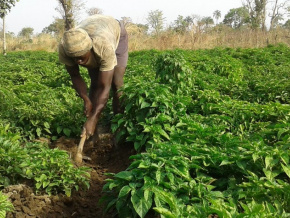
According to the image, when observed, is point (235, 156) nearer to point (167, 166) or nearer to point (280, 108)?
point (167, 166)

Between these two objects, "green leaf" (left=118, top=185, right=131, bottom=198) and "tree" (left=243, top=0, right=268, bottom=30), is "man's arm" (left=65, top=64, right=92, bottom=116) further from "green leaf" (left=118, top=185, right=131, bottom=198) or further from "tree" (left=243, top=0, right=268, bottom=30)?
"tree" (left=243, top=0, right=268, bottom=30)

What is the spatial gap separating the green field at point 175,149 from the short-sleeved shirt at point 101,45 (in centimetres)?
63

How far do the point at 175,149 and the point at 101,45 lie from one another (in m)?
1.53

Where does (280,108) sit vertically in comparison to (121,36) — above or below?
below

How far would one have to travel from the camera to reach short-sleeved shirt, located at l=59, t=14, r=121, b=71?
3438 mm

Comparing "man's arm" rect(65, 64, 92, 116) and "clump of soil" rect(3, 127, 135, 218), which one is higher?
"man's arm" rect(65, 64, 92, 116)

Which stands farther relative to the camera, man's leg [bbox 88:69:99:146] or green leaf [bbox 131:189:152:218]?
man's leg [bbox 88:69:99:146]

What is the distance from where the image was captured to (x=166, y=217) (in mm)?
1780

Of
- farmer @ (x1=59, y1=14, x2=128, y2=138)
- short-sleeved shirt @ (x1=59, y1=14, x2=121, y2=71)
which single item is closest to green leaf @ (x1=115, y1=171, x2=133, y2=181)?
farmer @ (x1=59, y1=14, x2=128, y2=138)

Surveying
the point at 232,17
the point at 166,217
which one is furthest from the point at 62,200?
the point at 232,17

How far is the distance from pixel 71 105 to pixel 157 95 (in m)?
1.49

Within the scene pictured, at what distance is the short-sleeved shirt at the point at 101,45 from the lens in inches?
135

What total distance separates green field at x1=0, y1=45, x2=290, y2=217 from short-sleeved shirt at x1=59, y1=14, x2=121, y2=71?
628mm

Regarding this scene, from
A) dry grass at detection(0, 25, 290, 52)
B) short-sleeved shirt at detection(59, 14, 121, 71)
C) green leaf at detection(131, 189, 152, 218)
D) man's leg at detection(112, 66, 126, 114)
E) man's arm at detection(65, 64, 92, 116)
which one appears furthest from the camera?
dry grass at detection(0, 25, 290, 52)
